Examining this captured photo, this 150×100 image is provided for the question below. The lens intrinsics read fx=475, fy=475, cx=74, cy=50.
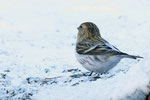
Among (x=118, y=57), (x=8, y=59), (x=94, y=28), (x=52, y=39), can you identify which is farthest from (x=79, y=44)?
(x=52, y=39)

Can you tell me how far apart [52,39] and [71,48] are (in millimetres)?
990

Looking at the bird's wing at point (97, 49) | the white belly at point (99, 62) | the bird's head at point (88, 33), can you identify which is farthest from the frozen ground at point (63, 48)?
the bird's head at point (88, 33)

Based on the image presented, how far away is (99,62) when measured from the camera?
22.1ft

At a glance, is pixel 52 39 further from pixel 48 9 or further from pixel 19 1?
pixel 19 1

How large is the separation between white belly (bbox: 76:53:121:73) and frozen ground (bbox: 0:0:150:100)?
0.14m

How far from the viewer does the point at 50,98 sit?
5312mm

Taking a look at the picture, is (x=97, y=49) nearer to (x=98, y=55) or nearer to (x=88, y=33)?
(x=98, y=55)

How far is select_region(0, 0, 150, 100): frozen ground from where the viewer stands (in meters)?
4.88

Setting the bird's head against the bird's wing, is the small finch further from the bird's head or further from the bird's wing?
the bird's head

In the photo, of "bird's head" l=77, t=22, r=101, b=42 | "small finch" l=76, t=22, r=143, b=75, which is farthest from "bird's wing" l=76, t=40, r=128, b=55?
"bird's head" l=77, t=22, r=101, b=42

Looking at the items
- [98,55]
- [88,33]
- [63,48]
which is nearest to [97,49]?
[98,55]

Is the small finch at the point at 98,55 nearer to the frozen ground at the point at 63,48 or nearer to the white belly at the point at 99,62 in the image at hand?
the white belly at the point at 99,62

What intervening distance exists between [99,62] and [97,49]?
0.67 ft

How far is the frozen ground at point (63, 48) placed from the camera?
16.0ft
